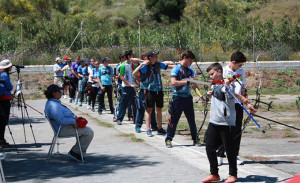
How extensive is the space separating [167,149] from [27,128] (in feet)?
17.0

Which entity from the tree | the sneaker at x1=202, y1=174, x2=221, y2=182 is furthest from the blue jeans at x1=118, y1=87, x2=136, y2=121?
the tree

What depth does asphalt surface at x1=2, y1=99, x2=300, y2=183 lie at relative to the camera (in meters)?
8.11

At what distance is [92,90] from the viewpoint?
1769 centimetres

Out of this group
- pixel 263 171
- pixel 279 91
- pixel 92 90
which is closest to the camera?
pixel 263 171

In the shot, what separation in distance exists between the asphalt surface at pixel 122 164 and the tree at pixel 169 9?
39.3m

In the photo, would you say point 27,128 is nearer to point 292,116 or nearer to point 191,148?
point 191,148

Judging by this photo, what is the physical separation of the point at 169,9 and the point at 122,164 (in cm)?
4305

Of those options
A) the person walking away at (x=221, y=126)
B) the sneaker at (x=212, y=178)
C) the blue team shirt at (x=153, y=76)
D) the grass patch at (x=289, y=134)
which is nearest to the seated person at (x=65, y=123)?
the person walking away at (x=221, y=126)

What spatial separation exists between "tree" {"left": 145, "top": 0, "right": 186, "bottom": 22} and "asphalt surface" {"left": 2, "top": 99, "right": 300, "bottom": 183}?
39295mm

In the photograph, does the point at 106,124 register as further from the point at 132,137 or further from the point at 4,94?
the point at 4,94

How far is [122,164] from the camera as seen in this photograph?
9.17m

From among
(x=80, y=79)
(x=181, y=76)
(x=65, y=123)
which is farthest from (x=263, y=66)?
(x=65, y=123)

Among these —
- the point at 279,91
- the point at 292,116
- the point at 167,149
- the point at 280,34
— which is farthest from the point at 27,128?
the point at 280,34

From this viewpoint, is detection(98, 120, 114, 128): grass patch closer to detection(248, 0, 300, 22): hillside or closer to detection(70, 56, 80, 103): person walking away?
detection(70, 56, 80, 103): person walking away
